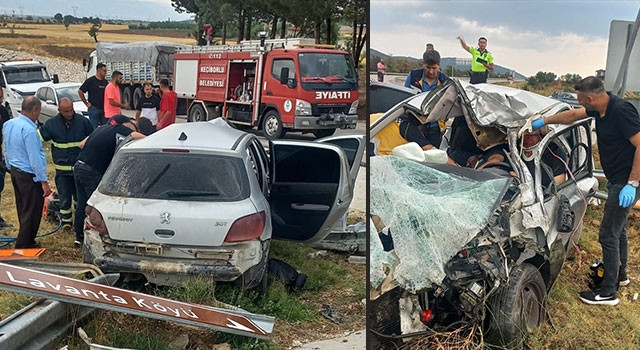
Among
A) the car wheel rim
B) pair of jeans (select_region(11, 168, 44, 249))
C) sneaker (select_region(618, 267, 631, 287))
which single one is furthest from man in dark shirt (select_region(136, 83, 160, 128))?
sneaker (select_region(618, 267, 631, 287))

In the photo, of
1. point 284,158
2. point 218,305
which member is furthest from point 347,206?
point 218,305

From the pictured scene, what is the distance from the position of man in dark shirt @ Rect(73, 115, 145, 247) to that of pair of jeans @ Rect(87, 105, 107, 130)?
0.11 metres

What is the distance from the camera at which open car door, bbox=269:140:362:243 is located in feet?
17.1

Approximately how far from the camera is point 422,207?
2.60m

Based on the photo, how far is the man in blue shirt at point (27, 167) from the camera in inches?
187

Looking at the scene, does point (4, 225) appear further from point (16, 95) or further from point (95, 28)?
point (95, 28)

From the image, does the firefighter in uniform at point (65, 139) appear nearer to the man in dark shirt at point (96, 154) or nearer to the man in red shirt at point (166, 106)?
the man in dark shirt at point (96, 154)

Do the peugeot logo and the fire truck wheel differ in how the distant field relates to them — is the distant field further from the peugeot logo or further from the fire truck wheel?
the peugeot logo

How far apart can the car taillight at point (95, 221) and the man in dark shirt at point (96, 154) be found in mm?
465

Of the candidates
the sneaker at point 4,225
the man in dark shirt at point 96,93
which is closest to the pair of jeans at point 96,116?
the man in dark shirt at point 96,93

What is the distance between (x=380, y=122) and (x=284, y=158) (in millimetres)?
2730

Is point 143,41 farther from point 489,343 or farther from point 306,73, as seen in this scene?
point 489,343

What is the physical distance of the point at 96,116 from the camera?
484 centimetres

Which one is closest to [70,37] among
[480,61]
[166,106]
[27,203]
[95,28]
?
[95,28]
